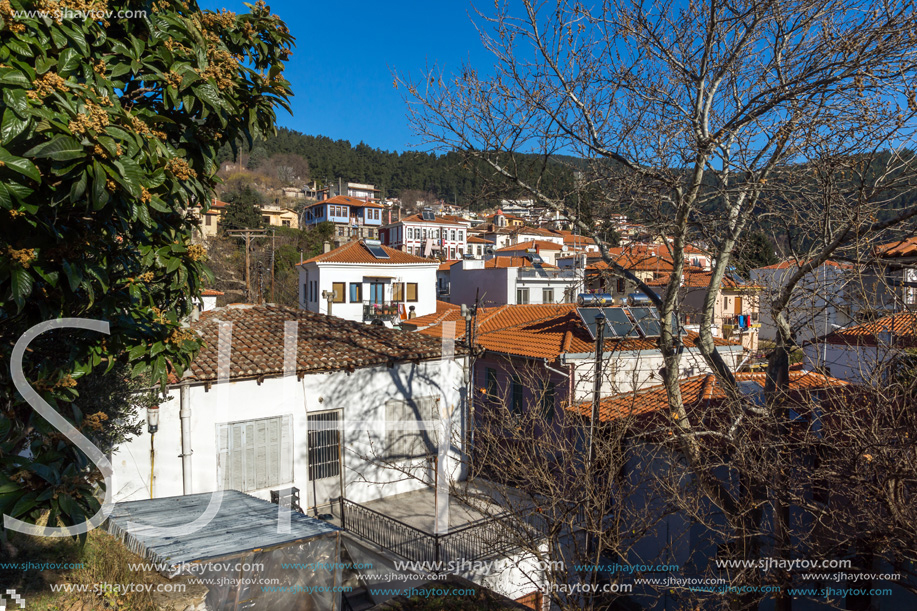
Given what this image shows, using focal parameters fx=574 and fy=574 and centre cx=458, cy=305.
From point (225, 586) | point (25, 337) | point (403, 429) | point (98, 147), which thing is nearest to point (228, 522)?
point (225, 586)

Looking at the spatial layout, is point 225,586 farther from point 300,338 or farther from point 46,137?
point 300,338

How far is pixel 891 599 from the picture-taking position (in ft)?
27.1

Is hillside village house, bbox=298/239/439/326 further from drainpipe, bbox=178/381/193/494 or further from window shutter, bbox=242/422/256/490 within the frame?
drainpipe, bbox=178/381/193/494

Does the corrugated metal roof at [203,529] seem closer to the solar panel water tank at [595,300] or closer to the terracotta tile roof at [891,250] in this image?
the terracotta tile roof at [891,250]

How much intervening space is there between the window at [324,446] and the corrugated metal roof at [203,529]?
11.4 ft

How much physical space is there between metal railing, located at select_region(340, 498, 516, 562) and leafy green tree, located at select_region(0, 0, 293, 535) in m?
6.72

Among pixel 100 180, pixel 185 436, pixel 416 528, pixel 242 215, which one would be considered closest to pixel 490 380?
pixel 416 528

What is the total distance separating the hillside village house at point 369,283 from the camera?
32594mm

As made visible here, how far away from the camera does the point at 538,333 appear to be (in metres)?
16.3

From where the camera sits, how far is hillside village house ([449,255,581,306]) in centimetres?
3525

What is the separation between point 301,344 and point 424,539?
4.63 meters

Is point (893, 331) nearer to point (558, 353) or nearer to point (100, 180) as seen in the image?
point (100, 180)

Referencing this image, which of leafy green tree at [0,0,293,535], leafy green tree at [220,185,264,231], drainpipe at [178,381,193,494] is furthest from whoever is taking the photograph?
leafy green tree at [220,185,264,231]

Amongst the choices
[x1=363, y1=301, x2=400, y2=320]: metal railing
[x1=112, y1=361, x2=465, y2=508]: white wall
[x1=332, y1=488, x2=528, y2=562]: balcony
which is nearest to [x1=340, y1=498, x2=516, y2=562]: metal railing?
[x1=332, y1=488, x2=528, y2=562]: balcony
